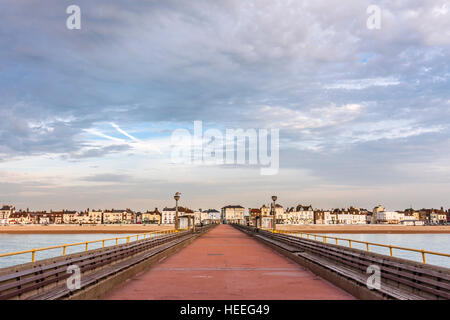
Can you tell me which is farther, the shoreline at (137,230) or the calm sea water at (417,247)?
the shoreline at (137,230)

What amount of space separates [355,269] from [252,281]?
11.2 ft

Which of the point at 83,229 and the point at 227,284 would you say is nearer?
the point at 227,284

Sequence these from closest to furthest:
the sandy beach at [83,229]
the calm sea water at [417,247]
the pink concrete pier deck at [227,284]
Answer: the pink concrete pier deck at [227,284]
the calm sea water at [417,247]
the sandy beach at [83,229]

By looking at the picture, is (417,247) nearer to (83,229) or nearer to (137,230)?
(137,230)

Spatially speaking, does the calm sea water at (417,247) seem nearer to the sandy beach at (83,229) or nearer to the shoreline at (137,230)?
the shoreline at (137,230)

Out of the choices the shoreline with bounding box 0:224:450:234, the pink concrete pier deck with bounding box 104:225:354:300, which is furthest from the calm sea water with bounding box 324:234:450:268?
the shoreline with bounding box 0:224:450:234

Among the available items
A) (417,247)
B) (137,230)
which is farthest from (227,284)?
(137,230)

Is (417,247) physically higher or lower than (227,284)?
Result: lower

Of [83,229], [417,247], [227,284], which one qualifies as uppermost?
[227,284]

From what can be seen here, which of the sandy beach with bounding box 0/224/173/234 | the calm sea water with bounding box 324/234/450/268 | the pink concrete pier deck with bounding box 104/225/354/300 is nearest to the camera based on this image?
the pink concrete pier deck with bounding box 104/225/354/300

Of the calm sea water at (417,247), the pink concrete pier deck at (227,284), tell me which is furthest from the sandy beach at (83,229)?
the pink concrete pier deck at (227,284)

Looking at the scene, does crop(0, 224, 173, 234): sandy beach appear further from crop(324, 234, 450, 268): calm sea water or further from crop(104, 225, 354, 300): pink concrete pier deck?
crop(104, 225, 354, 300): pink concrete pier deck

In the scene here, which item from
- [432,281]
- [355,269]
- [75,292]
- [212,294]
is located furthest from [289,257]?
[75,292]

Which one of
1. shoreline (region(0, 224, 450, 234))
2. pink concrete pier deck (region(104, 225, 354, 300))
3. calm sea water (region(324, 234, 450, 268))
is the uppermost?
pink concrete pier deck (region(104, 225, 354, 300))
